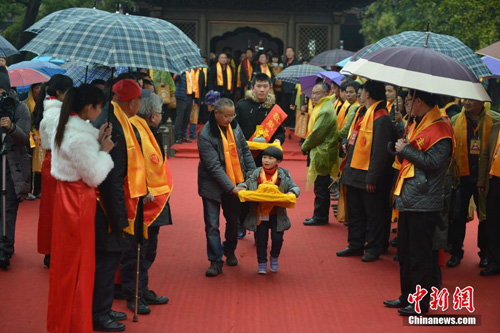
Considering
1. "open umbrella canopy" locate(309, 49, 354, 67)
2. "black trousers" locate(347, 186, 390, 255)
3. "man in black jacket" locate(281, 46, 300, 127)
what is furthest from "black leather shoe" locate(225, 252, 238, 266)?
"man in black jacket" locate(281, 46, 300, 127)

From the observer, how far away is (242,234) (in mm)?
8508

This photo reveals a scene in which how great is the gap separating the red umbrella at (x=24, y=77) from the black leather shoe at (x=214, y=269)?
3.69m

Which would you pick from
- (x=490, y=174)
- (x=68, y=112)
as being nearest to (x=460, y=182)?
(x=490, y=174)

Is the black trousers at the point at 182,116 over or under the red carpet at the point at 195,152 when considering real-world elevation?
over

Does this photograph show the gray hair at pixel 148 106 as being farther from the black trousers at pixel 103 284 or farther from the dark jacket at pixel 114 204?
the black trousers at pixel 103 284

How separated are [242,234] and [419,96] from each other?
3.41 meters

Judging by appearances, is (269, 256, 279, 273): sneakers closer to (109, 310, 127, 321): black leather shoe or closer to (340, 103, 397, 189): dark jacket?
(340, 103, 397, 189): dark jacket

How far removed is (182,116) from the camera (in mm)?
16234

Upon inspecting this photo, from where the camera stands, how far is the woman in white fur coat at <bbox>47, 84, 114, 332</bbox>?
15.6 feet

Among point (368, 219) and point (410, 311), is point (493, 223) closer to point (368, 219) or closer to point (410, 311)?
point (368, 219)

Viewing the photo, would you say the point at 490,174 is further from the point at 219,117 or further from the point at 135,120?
the point at 135,120

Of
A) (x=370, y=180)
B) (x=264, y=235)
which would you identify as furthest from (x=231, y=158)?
(x=370, y=180)

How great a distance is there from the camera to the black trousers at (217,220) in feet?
22.5

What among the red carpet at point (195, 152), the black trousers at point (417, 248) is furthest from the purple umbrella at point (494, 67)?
the red carpet at point (195, 152)
